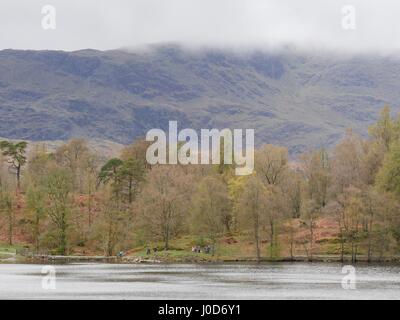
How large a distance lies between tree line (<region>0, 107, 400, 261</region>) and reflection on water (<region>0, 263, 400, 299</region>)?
698 inches

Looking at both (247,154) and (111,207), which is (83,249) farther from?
(247,154)

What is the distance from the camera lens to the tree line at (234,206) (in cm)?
12550

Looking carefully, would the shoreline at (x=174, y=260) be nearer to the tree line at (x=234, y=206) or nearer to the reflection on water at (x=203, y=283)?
the tree line at (x=234, y=206)

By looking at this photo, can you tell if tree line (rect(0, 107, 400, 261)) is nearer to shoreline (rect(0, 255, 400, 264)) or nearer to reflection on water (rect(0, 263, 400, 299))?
shoreline (rect(0, 255, 400, 264))

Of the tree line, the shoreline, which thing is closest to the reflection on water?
the shoreline

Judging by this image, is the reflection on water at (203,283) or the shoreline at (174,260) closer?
the reflection on water at (203,283)

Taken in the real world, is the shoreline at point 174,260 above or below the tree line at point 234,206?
below

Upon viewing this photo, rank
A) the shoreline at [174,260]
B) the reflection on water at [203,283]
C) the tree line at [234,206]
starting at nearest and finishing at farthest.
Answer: the reflection on water at [203,283]
the shoreline at [174,260]
the tree line at [234,206]

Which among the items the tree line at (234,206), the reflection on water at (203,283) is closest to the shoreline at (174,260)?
the tree line at (234,206)

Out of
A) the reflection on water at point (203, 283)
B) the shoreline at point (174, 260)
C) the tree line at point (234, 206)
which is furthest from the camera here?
the tree line at point (234, 206)

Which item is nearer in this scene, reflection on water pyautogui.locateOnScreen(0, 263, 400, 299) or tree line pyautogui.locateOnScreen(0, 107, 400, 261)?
reflection on water pyautogui.locateOnScreen(0, 263, 400, 299)

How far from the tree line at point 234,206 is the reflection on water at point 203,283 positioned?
698 inches

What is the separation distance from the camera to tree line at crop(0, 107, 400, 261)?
125500mm
